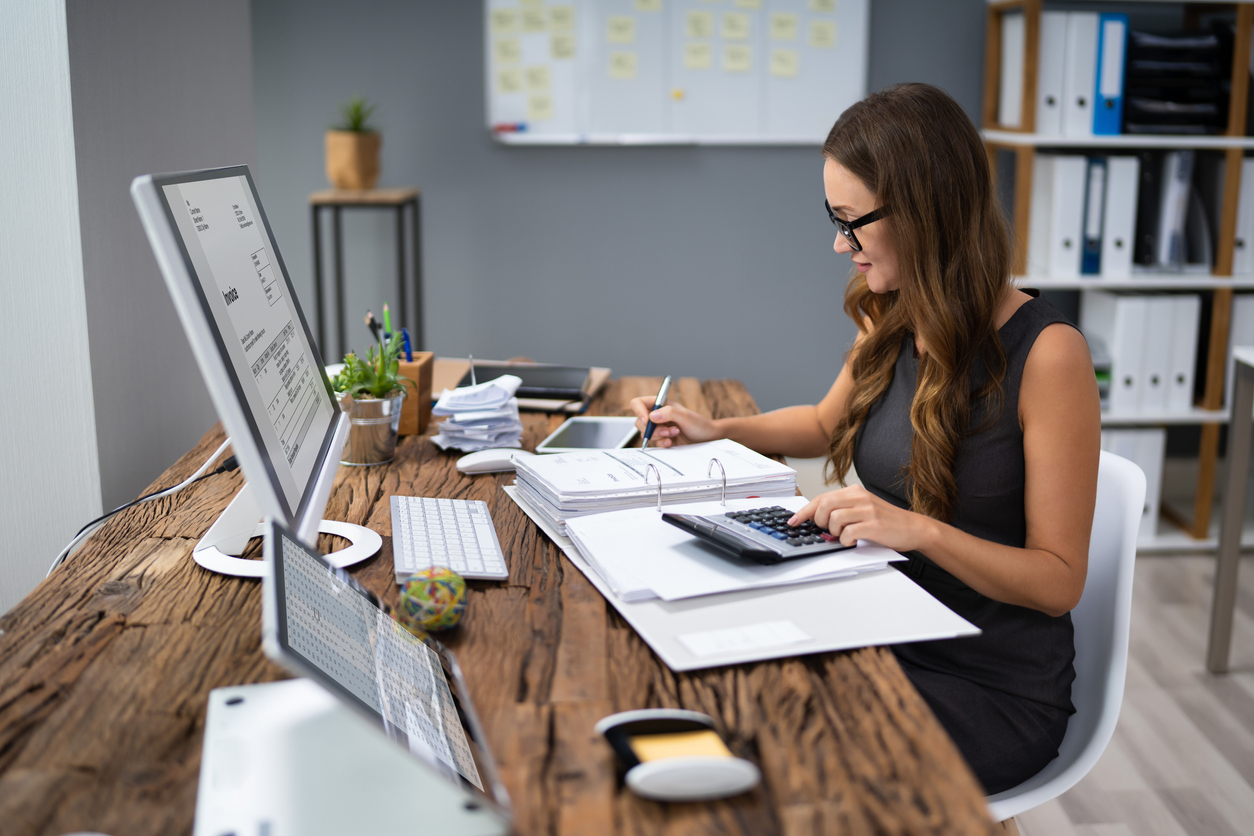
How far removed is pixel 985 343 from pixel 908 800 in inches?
30.2

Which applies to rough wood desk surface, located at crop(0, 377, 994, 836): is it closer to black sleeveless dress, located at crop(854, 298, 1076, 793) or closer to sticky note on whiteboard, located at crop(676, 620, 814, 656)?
sticky note on whiteboard, located at crop(676, 620, 814, 656)

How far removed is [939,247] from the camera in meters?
1.29

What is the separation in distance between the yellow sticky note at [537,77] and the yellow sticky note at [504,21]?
0.48 feet

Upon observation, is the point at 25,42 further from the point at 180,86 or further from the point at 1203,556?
the point at 1203,556

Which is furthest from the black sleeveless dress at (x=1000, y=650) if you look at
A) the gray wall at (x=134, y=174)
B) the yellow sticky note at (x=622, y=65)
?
the yellow sticky note at (x=622, y=65)

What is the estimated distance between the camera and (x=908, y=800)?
2.23 feet

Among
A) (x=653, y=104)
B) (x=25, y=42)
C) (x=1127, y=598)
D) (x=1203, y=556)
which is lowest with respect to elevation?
(x=1203, y=556)

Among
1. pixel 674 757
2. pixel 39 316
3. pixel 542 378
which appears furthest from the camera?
pixel 542 378

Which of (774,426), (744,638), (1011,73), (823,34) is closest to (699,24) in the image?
(823,34)

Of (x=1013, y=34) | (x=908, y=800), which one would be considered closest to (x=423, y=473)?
(x=908, y=800)

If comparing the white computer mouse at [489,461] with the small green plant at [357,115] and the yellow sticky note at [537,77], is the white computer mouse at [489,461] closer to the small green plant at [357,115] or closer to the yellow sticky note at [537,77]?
the small green plant at [357,115]

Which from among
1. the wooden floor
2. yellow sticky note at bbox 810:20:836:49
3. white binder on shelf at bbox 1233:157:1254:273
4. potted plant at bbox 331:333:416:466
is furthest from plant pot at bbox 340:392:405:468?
white binder on shelf at bbox 1233:157:1254:273

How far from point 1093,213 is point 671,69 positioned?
1470 millimetres

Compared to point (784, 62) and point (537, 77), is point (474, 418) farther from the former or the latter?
point (784, 62)
